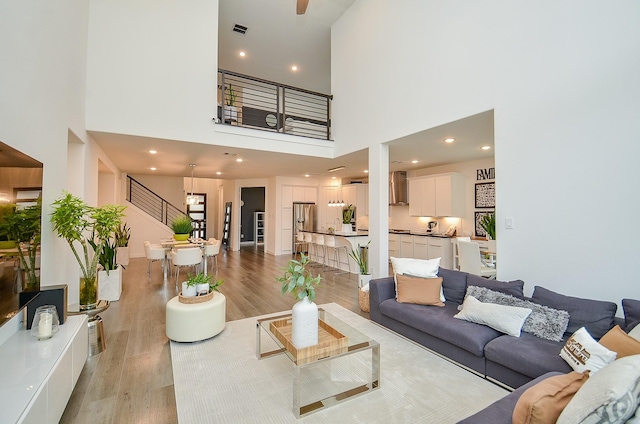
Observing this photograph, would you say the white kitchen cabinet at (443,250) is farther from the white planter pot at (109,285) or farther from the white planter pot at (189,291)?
the white planter pot at (109,285)

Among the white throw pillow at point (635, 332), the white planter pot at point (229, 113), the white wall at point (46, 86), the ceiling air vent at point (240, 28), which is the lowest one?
the white throw pillow at point (635, 332)

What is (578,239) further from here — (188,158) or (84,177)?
(188,158)

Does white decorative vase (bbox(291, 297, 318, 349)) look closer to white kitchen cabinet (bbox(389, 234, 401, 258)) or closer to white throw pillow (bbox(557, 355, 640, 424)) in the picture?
white throw pillow (bbox(557, 355, 640, 424))

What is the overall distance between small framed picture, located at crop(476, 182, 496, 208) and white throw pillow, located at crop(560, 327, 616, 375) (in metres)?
4.75

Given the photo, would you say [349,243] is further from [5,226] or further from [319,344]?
[5,226]

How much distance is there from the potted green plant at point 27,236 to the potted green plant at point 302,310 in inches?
76.6

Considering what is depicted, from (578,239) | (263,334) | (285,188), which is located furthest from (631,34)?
(285,188)

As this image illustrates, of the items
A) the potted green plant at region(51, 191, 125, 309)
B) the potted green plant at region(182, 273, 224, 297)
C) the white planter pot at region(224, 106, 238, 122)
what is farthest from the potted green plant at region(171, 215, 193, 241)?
the potted green plant at region(182, 273, 224, 297)

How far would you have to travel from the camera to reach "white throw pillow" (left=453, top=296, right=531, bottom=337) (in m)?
2.50

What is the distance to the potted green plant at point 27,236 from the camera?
2.04m

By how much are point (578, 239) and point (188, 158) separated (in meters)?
6.79

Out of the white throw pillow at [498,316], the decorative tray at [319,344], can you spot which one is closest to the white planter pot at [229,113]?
the decorative tray at [319,344]

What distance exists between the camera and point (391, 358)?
286 centimetres

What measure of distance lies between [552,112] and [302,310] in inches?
127
